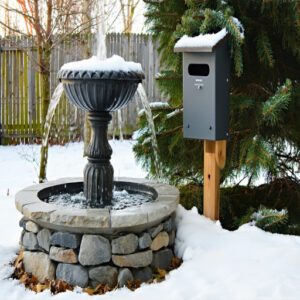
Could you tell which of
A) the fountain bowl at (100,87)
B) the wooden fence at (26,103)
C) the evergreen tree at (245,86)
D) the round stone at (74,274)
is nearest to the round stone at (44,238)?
the round stone at (74,274)

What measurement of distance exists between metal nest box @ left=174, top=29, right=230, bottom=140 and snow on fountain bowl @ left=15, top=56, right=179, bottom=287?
0.49 metres

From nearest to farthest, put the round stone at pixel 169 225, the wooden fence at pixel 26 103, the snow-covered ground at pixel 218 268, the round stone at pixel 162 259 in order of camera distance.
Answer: the snow-covered ground at pixel 218 268 → the round stone at pixel 162 259 → the round stone at pixel 169 225 → the wooden fence at pixel 26 103

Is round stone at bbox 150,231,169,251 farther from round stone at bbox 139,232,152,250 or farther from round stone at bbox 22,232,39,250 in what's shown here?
round stone at bbox 22,232,39,250

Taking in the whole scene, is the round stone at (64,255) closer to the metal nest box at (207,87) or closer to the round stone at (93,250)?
the round stone at (93,250)

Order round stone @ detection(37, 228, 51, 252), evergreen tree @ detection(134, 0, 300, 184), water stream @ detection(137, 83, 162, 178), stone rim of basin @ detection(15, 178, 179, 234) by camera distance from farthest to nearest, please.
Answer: water stream @ detection(137, 83, 162, 178) → evergreen tree @ detection(134, 0, 300, 184) → round stone @ detection(37, 228, 51, 252) → stone rim of basin @ detection(15, 178, 179, 234)

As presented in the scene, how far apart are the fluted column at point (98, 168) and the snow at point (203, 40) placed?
828 mm

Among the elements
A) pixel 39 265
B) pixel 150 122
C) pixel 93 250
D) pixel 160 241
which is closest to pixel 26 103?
pixel 150 122

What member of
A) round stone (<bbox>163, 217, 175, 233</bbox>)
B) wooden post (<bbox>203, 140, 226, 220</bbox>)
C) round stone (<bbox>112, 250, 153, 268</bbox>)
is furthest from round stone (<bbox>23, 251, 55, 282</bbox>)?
wooden post (<bbox>203, 140, 226, 220</bbox>)

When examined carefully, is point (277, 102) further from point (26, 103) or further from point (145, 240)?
Result: point (26, 103)

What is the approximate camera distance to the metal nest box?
4.02 metres

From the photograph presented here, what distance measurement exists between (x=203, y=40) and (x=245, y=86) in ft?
2.96

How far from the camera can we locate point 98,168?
4.08 meters

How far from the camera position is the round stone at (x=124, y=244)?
3543mm

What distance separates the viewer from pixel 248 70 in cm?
482
